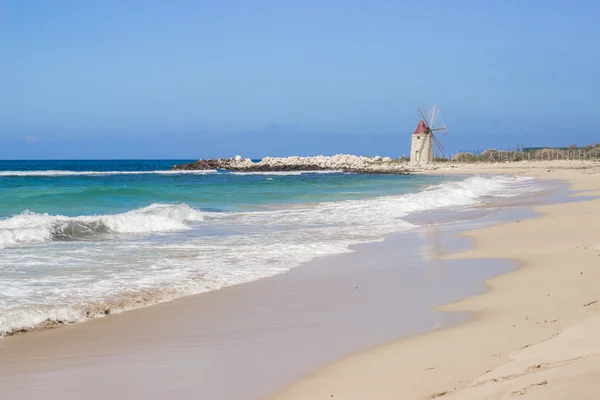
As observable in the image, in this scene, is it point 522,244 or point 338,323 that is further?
point 522,244

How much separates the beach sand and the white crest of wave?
8978mm

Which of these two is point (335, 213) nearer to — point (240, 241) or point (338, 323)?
point (240, 241)

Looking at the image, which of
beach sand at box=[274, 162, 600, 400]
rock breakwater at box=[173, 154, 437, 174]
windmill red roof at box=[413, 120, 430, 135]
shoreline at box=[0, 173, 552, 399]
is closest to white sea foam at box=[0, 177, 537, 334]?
shoreline at box=[0, 173, 552, 399]

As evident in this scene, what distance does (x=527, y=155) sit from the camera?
73.1 m

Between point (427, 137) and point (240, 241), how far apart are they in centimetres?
5840

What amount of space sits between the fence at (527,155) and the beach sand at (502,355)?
66.2 m

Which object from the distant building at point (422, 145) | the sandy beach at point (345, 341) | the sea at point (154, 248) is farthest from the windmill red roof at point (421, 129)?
the sandy beach at point (345, 341)

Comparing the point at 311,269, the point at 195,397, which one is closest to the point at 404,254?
the point at 311,269

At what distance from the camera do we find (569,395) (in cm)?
320

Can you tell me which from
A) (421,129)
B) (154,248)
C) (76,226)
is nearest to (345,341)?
(154,248)

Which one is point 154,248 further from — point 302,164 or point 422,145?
point 302,164

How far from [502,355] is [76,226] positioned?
38.1ft

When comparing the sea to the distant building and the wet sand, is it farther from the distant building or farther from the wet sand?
the distant building

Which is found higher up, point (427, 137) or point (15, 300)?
point (427, 137)
